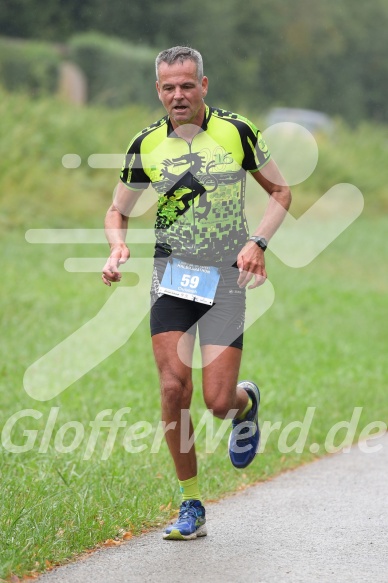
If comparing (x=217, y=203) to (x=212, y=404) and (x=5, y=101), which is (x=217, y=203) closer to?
(x=212, y=404)

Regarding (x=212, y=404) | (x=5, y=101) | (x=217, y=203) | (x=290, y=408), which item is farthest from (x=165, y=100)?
(x=5, y=101)

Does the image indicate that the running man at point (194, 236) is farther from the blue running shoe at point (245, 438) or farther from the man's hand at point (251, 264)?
the blue running shoe at point (245, 438)

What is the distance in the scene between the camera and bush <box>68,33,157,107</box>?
37438 millimetres

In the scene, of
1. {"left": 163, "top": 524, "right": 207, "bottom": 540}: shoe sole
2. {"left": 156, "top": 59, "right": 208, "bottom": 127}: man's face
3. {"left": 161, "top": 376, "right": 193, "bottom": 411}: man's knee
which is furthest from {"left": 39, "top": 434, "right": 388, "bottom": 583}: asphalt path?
{"left": 156, "top": 59, "right": 208, "bottom": 127}: man's face

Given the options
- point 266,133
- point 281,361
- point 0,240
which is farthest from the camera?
point 266,133

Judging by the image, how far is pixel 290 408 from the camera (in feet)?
32.7

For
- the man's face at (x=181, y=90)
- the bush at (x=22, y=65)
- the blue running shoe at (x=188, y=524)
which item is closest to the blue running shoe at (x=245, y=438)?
the blue running shoe at (x=188, y=524)

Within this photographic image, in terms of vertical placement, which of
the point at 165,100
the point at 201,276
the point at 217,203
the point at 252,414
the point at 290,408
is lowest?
the point at 290,408

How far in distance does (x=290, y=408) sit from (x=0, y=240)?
8.60 meters

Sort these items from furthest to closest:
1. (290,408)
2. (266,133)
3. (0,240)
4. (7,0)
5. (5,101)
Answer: (7,0) < (266,133) < (5,101) < (0,240) < (290,408)

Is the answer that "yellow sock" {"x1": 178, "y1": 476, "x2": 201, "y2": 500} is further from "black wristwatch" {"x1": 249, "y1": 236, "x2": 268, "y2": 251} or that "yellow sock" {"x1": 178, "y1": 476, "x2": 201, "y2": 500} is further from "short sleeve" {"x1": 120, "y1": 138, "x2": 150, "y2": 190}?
"short sleeve" {"x1": 120, "y1": 138, "x2": 150, "y2": 190}

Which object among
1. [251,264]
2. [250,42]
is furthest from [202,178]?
[250,42]

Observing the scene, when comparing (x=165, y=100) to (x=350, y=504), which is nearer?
(x=165, y=100)

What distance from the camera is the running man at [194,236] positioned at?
5.73m
